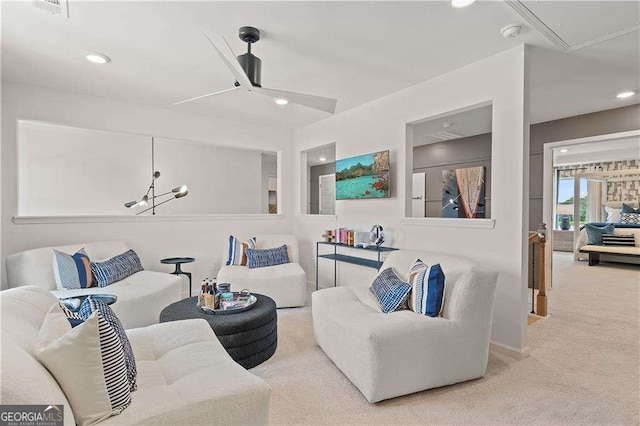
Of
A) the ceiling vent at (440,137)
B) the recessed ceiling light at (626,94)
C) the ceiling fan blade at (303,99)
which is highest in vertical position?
the ceiling vent at (440,137)

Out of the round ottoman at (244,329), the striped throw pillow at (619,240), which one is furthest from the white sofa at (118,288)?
the striped throw pillow at (619,240)

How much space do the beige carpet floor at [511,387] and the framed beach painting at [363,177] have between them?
5.74 ft

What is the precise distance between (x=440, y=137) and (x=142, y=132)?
5.00m

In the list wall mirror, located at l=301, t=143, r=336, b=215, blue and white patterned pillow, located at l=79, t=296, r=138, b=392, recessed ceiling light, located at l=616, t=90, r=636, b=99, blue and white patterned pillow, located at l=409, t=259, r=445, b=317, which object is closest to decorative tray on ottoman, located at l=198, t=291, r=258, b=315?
blue and white patterned pillow, located at l=79, t=296, r=138, b=392

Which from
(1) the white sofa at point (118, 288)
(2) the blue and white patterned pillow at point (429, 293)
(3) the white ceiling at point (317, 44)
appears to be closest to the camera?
(3) the white ceiling at point (317, 44)

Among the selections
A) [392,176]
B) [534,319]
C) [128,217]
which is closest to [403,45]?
[392,176]

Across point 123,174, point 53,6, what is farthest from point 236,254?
point 53,6

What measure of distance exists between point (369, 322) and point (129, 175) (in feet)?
15.1

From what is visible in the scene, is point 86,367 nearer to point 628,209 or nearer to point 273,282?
point 273,282

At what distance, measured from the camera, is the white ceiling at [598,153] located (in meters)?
6.65

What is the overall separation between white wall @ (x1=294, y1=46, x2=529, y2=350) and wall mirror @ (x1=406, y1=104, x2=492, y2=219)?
4.73ft

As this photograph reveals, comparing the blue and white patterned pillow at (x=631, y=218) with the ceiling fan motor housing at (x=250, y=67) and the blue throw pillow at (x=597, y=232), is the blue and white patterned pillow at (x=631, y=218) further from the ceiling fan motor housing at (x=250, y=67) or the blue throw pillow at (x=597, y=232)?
the ceiling fan motor housing at (x=250, y=67)

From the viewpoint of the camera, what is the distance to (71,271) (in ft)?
10.4

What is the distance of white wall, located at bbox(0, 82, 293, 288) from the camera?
3.43 m
